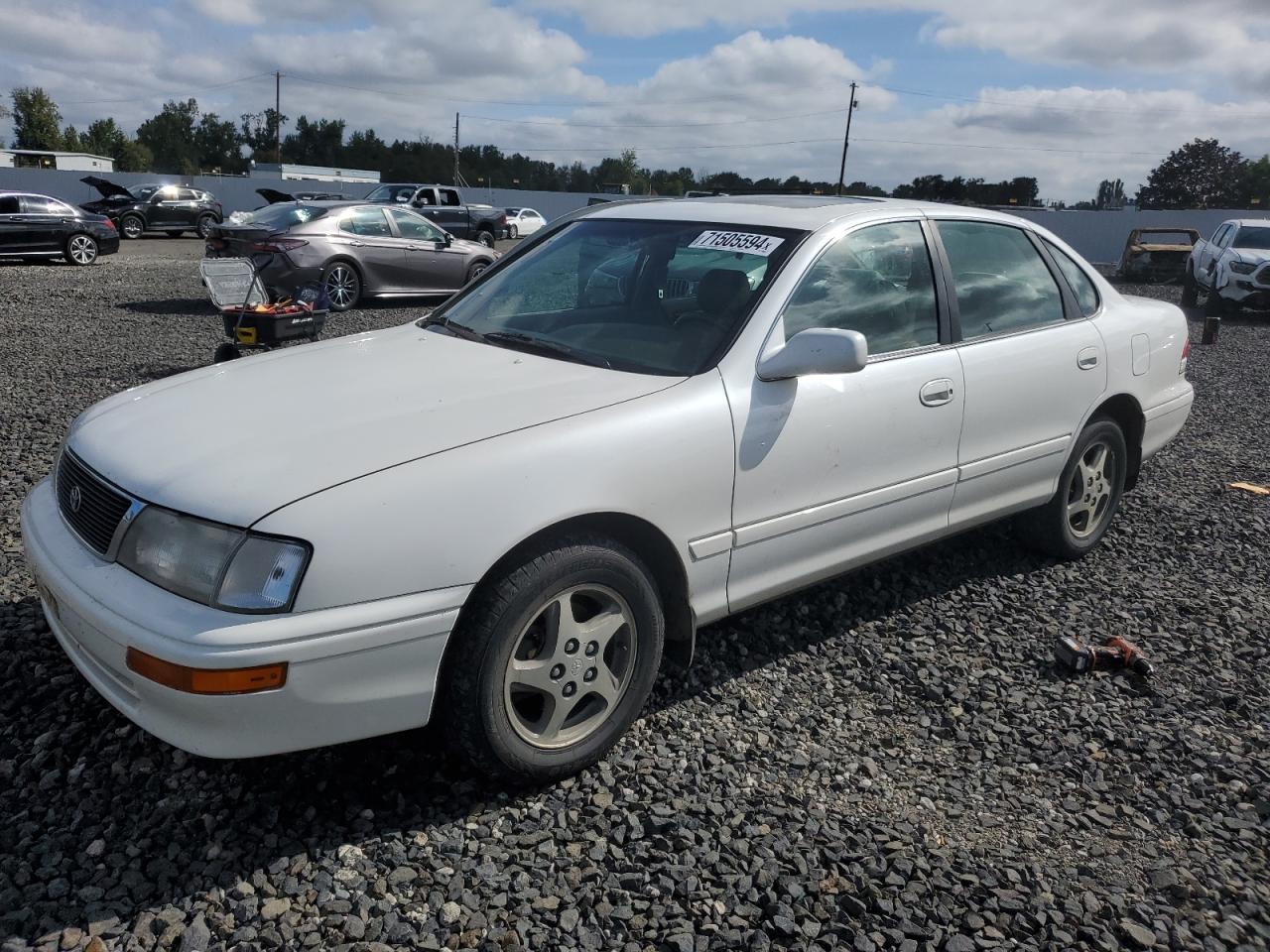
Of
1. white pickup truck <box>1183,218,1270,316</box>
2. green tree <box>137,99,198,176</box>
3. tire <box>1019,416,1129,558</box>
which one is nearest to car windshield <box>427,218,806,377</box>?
tire <box>1019,416,1129,558</box>

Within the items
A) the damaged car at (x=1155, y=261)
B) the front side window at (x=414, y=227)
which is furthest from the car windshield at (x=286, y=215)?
the damaged car at (x=1155, y=261)

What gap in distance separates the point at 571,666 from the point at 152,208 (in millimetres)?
29191

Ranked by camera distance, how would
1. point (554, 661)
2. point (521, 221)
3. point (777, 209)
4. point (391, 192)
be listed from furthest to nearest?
point (521, 221), point (391, 192), point (777, 209), point (554, 661)

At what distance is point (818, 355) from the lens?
305 centimetres

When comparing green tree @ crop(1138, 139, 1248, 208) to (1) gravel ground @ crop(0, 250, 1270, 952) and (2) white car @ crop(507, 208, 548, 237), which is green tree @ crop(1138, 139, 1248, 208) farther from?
(1) gravel ground @ crop(0, 250, 1270, 952)

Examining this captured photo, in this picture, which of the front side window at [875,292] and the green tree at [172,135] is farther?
the green tree at [172,135]

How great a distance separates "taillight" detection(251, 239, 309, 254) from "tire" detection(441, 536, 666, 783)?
10430mm

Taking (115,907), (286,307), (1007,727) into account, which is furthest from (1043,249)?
(286,307)

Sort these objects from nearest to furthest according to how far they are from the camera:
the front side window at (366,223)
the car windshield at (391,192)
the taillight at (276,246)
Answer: the taillight at (276,246), the front side window at (366,223), the car windshield at (391,192)

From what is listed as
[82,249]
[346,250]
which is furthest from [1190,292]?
[82,249]

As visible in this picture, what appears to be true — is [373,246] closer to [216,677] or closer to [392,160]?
[216,677]

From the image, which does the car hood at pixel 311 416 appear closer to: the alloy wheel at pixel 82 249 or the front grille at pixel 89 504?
the front grille at pixel 89 504

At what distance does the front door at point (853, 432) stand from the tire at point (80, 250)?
18.3 m

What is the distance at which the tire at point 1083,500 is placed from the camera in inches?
180
